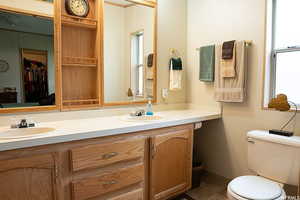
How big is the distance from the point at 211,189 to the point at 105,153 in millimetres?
1498

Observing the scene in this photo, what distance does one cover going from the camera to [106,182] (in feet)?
5.01

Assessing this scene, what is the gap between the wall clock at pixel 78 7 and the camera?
184 cm

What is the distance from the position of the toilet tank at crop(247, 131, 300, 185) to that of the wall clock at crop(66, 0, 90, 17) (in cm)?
192

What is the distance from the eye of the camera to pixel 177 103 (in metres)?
2.74

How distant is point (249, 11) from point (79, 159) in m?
2.16

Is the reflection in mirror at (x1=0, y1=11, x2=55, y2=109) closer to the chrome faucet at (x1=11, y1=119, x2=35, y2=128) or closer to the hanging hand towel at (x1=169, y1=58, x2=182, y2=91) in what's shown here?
the chrome faucet at (x1=11, y1=119, x2=35, y2=128)

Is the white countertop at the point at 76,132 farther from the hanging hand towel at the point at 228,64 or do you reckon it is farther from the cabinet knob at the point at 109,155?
the hanging hand towel at the point at 228,64

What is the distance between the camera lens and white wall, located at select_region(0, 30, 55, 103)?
1.59 meters

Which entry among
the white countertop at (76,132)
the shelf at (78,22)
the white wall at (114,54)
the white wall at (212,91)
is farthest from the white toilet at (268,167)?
the shelf at (78,22)

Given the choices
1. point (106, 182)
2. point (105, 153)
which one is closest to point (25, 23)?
point (105, 153)

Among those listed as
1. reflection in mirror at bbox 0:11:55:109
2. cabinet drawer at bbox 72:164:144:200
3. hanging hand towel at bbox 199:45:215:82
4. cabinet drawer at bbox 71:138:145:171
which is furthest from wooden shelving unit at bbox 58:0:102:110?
hanging hand towel at bbox 199:45:215:82

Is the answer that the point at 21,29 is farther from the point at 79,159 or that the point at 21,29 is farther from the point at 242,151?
the point at 242,151

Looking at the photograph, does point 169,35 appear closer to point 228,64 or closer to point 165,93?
point 165,93

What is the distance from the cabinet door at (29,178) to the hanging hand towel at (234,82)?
1782 millimetres
